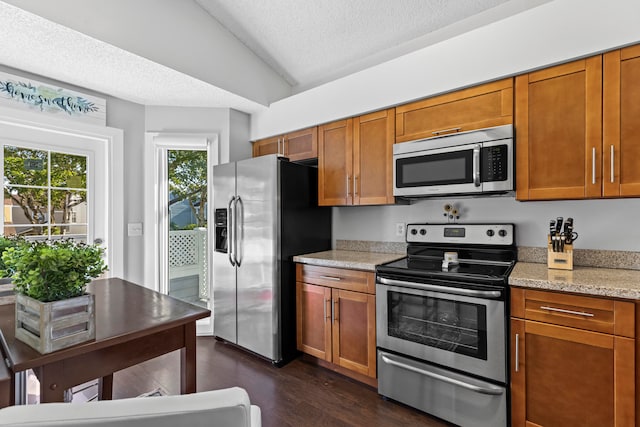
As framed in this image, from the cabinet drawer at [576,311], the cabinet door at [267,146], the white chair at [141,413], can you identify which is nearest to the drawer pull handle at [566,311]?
the cabinet drawer at [576,311]

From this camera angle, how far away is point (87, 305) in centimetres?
110

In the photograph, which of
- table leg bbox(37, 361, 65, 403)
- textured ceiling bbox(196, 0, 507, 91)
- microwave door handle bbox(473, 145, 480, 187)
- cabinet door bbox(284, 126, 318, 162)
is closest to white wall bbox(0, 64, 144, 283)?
textured ceiling bbox(196, 0, 507, 91)

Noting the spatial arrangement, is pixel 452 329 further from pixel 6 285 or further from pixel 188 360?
pixel 6 285

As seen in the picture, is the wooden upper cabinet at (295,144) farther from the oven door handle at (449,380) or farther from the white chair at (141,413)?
the white chair at (141,413)

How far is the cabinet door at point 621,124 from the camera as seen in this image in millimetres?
1663

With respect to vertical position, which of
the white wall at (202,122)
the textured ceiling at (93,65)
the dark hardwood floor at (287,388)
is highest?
the textured ceiling at (93,65)

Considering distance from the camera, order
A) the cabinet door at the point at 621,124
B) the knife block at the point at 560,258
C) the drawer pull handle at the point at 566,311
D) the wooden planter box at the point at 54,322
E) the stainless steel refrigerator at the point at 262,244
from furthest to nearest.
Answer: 1. the stainless steel refrigerator at the point at 262,244
2. the knife block at the point at 560,258
3. the cabinet door at the point at 621,124
4. the drawer pull handle at the point at 566,311
5. the wooden planter box at the point at 54,322

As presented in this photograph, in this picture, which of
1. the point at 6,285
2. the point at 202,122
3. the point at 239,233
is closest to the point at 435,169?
the point at 239,233

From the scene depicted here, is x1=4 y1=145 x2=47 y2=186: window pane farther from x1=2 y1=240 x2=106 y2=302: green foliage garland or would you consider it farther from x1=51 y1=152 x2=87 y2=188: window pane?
x1=2 y1=240 x2=106 y2=302: green foliage garland

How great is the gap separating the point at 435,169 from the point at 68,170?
3131mm

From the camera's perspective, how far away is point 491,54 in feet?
6.64

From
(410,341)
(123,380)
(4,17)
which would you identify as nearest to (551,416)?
(410,341)

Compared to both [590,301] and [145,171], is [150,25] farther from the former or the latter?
[590,301]

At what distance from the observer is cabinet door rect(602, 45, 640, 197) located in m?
1.66
